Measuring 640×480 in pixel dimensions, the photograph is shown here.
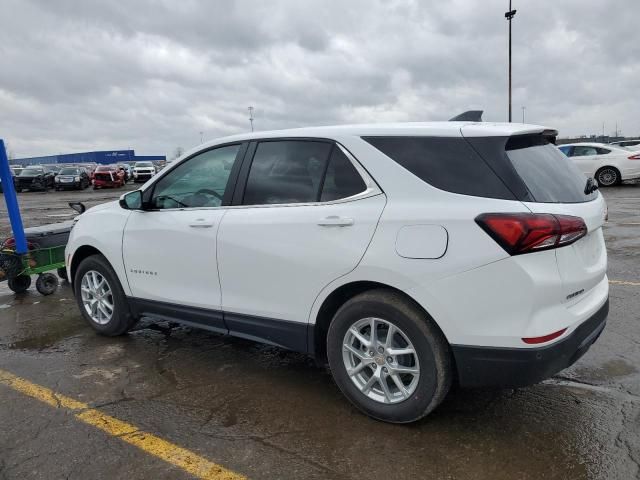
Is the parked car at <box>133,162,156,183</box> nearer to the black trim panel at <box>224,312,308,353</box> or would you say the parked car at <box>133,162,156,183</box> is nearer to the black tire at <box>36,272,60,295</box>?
the black tire at <box>36,272,60,295</box>

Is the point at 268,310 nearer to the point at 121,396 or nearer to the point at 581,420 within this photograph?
→ the point at 121,396

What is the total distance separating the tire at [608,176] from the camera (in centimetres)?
1959

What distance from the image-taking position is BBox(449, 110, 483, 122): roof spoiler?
140 inches

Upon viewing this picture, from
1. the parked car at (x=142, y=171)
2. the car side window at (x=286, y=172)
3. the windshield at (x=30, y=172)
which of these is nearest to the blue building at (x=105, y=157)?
the parked car at (x=142, y=171)

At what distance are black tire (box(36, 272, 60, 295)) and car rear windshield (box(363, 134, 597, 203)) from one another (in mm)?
5104

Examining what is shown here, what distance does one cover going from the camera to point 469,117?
359 centimetres

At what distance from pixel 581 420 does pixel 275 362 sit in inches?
83.5

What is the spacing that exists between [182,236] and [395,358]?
1811 millimetres

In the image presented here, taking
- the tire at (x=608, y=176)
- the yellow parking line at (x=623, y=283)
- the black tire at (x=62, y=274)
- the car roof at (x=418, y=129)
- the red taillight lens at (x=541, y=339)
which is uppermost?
the car roof at (x=418, y=129)

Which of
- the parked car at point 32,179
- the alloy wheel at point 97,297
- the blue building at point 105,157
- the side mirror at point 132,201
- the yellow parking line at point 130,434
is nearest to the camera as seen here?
the yellow parking line at point 130,434

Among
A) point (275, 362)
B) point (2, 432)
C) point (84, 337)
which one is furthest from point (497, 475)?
point (84, 337)

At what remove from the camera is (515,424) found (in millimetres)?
3109

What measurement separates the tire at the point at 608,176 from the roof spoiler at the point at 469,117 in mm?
18631

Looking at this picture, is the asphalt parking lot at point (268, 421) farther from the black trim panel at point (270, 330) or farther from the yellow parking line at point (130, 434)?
the black trim panel at point (270, 330)
